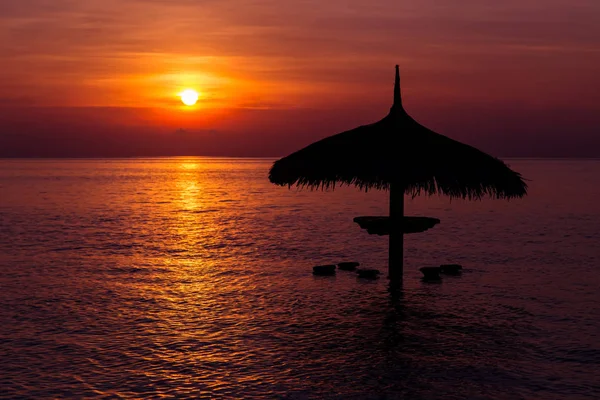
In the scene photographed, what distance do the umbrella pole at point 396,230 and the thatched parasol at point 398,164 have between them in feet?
0.08

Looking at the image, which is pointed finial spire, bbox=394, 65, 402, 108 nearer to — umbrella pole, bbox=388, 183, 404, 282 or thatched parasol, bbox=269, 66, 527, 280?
thatched parasol, bbox=269, 66, 527, 280

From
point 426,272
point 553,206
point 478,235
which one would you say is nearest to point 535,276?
point 426,272

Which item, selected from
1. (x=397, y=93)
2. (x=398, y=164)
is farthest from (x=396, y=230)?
(x=397, y=93)

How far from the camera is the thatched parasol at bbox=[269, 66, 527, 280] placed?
48.4 feet

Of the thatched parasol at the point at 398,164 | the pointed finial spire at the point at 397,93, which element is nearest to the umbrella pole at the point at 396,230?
the thatched parasol at the point at 398,164

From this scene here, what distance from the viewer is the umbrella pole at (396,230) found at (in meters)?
16.1

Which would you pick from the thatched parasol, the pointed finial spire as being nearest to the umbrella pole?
the thatched parasol

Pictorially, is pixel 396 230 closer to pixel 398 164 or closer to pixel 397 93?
pixel 398 164

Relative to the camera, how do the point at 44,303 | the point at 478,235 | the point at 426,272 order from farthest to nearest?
the point at 478,235 → the point at 426,272 → the point at 44,303

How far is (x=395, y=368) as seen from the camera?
10664mm

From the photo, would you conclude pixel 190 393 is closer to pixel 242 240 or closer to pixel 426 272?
pixel 426 272

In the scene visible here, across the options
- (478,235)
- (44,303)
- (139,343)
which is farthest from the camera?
(478,235)

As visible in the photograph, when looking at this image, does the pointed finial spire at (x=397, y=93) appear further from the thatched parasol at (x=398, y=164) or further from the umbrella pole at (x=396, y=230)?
the umbrella pole at (x=396, y=230)

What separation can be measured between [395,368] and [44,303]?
9.26 meters
